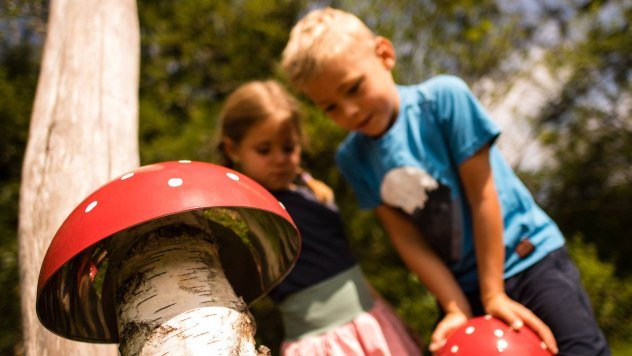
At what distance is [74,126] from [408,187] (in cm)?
140

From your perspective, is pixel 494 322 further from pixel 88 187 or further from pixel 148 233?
pixel 88 187

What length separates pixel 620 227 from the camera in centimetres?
727

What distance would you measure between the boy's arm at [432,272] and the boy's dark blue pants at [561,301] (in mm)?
206

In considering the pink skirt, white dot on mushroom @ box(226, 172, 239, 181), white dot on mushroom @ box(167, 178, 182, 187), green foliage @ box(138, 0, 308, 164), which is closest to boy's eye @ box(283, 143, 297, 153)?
the pink skirt

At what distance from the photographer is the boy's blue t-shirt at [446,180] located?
2266 mm

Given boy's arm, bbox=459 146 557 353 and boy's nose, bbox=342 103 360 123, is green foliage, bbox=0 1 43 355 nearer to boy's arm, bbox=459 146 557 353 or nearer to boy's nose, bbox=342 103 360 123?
boy's nose, bbox=342 103 360 123

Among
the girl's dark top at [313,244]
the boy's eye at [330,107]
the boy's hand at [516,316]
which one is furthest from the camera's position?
the girl's dark top at [313,244]

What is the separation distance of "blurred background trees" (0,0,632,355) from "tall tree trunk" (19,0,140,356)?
1.05 metres

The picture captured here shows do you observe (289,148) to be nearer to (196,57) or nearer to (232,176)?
(232,176)

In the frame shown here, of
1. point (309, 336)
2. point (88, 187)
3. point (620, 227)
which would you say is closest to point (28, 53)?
point (88, 187)

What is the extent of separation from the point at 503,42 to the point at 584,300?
440 centimetres

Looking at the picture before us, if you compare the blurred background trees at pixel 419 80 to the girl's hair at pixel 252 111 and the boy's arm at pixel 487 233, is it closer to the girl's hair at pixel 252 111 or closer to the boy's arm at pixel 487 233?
the girl's hair at pixel 252 111

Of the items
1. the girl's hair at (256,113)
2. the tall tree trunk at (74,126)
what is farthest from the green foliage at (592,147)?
the tall tree trunk at (74,126)

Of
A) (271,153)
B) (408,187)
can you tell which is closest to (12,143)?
(271,153)
